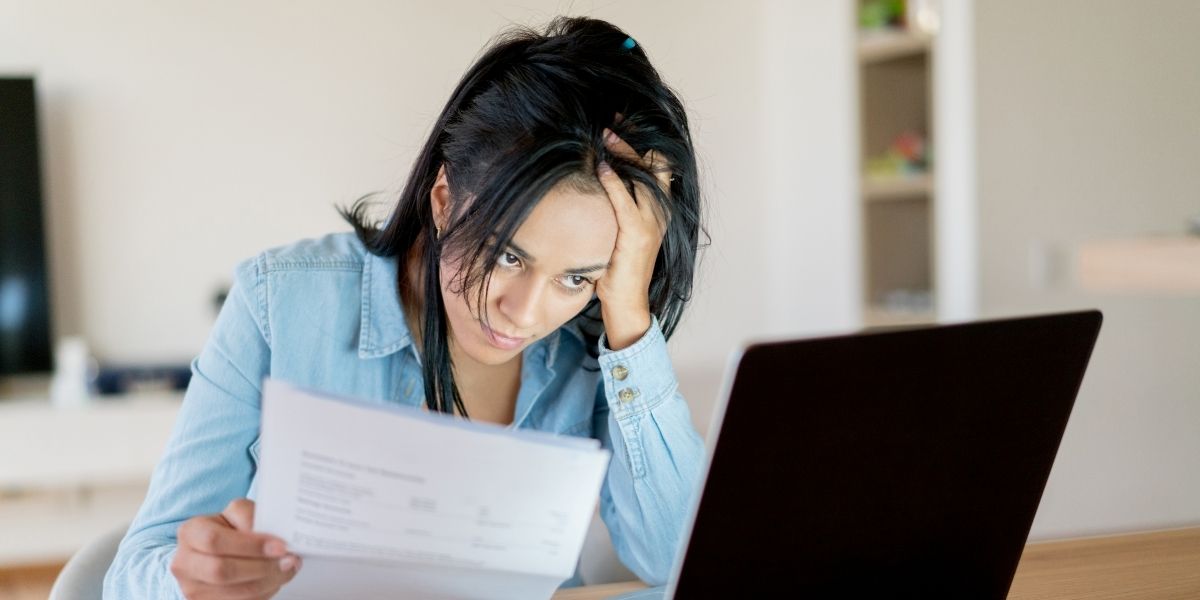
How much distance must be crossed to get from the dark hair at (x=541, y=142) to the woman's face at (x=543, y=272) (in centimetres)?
2

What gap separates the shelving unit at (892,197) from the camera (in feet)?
12.5

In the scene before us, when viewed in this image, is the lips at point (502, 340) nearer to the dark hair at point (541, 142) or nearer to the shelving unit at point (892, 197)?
the dark hair at point (541, 142)

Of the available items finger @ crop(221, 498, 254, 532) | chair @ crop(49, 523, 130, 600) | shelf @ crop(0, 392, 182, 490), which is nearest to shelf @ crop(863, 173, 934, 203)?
shelf @ crop(0, 392, 182, 490)

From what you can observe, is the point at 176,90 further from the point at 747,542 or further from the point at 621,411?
the point at 747,542

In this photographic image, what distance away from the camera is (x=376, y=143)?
3607 mm

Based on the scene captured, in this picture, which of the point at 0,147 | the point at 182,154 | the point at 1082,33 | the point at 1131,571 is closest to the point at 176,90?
the point at 182,154

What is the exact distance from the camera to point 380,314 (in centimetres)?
119

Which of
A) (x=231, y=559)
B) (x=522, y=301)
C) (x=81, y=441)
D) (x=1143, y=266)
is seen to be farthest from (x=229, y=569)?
(x=81, y=441)

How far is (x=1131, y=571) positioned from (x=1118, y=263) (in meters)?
0.91

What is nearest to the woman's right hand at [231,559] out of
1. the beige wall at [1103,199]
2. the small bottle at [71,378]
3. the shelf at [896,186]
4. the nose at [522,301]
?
the nose at [522,301]

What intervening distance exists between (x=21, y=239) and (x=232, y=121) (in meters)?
0.69

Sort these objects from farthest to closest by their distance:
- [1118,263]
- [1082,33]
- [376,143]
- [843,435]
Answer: [376,143]
[1082,33]
[1118,263]
[843,435]

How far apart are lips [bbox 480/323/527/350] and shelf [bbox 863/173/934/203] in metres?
2.69

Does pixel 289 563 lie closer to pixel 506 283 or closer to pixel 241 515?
pixel 241 515
